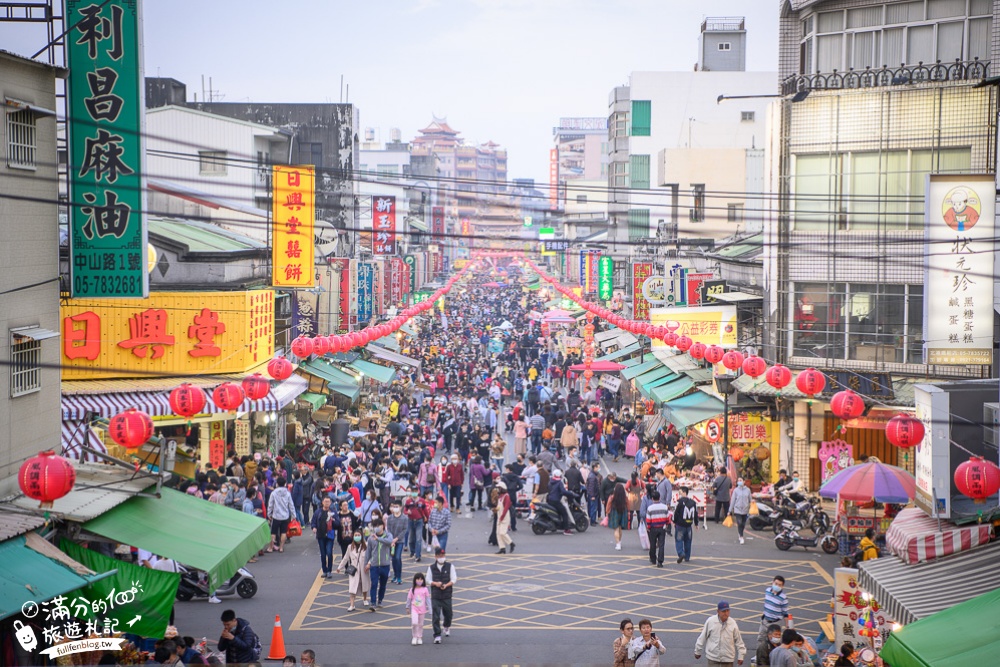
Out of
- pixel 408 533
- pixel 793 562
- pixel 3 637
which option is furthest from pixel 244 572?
pixel 793 562

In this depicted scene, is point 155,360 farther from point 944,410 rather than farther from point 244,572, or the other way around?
point 944,410

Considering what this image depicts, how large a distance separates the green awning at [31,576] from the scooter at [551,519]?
1152 cm

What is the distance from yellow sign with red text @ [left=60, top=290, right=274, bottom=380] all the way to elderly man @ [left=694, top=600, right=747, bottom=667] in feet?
45.9

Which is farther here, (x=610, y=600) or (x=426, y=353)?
(x=426, y=353)

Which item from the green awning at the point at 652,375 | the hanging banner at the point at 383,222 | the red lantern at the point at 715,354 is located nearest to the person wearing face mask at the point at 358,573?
the red lantern at the point at 715,354

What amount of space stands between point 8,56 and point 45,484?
5855 millimetres

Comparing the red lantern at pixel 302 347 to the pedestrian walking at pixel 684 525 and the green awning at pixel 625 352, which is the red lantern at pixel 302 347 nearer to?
the pedestrian walking at pixel 684 525

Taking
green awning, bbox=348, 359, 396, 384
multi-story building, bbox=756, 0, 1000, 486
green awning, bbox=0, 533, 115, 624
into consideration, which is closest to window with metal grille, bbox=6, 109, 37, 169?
green awning, bbox=0, 533, 115, 624

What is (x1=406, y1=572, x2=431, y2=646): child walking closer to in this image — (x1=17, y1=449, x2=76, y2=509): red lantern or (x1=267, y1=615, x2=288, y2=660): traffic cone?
(x1=267, y1=615, x2=288, y2=660): traffic cone

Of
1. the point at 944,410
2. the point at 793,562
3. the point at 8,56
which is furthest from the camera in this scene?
the point at 793,562

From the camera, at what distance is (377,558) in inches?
677

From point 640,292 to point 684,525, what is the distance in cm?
2035

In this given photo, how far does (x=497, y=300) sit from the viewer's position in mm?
99125

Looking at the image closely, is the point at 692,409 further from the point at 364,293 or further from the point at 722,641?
the point at 364,293
